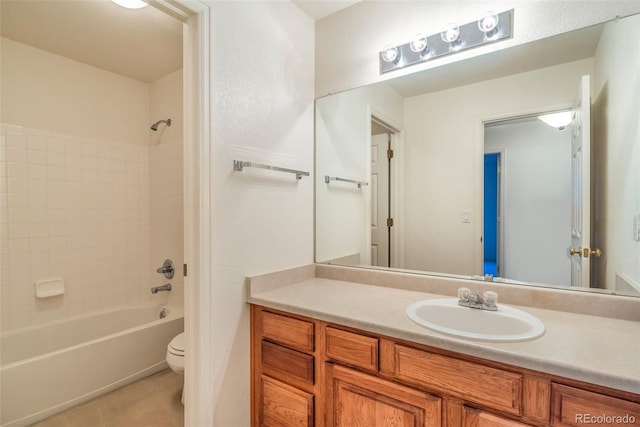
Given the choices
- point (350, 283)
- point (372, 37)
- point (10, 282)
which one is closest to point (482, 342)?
point (350, 283)

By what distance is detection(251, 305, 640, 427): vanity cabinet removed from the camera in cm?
86

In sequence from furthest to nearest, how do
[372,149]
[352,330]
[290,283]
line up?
[372,149] → [290,283] → [352,330]

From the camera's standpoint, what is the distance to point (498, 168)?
1519 millimetres

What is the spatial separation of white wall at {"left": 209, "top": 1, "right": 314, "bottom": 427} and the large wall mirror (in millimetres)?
260

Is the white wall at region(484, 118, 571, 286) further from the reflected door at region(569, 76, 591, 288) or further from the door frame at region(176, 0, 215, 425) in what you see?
the door frame at region(176, 0, 215, 425)

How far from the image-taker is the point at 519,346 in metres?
0.93

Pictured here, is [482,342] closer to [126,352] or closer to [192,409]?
[192,409]

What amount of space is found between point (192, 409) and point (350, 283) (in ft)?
3.21

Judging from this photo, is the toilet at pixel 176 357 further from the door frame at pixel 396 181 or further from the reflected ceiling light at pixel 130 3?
the reflected ceiling light at pixel 130 3

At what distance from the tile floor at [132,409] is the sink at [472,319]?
1.60 m

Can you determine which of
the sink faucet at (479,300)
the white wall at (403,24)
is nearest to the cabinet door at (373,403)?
the sink faucet at (479,300)

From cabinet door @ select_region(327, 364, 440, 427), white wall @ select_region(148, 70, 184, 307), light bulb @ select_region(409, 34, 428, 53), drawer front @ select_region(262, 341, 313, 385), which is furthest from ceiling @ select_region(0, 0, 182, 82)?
cabinet door @ select_region(327, 364, 440, 427)

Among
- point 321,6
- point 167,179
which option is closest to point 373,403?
point 321,6

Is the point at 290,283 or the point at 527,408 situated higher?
the point at 290,283
